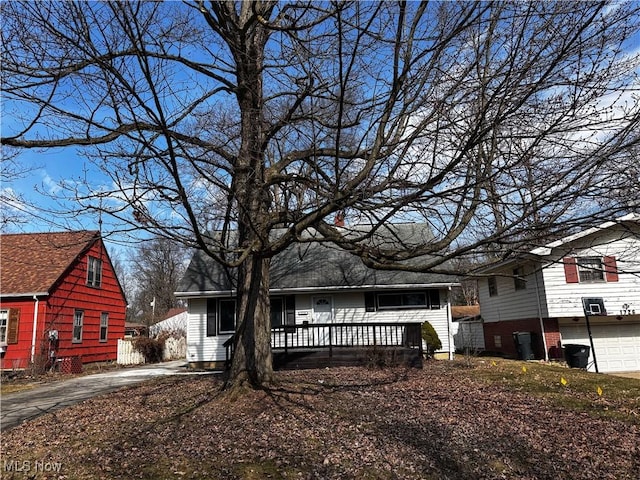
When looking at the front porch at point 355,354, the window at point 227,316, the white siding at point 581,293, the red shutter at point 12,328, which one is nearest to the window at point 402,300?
the front porch at point 355,354

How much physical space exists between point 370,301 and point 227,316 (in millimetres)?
4837

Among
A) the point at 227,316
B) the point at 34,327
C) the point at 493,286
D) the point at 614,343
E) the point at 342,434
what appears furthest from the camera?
the point at 493,286

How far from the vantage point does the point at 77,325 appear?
61.8 feet

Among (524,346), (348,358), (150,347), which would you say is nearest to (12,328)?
(150,347)

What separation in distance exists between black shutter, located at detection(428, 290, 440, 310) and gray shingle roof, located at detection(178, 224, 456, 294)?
19.5 inches

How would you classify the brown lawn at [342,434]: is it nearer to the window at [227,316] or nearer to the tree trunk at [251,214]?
the tree trunk at [251,214]

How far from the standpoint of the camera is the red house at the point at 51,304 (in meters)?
16.1

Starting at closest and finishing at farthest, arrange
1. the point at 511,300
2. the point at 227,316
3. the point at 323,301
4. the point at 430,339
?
1. the point at 430,339
2. the point at 227,316
3. the point at 323,301
4. the point at 511,300

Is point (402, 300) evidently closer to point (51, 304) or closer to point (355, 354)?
point (355, 354)

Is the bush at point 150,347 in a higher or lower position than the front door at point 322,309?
lower

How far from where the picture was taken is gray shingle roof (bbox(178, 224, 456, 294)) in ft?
50.6

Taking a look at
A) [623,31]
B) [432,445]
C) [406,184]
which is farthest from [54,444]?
[623,31]

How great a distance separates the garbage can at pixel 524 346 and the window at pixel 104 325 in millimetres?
17406

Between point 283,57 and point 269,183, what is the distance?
7.14ft
